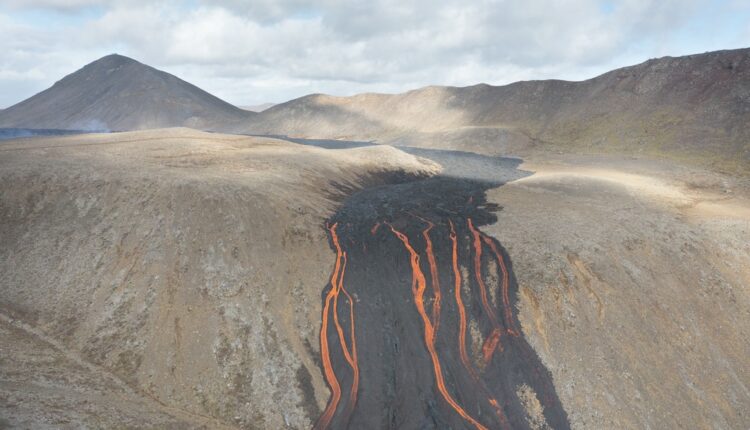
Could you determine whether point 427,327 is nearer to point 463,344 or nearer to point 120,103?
point 463,344

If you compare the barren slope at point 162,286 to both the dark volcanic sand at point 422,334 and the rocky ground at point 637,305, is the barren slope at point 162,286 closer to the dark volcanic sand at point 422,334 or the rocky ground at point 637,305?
the dark volcanic sand at point 422,334

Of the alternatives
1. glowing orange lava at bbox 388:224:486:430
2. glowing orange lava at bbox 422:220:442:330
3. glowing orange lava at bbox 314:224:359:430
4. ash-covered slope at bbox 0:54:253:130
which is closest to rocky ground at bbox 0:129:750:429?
glowing orange lava at bbox 314:224:359:430

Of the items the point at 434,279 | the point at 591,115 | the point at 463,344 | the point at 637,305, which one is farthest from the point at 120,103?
the point at 637,305

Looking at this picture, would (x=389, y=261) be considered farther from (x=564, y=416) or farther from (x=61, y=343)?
(x=61, y=343)

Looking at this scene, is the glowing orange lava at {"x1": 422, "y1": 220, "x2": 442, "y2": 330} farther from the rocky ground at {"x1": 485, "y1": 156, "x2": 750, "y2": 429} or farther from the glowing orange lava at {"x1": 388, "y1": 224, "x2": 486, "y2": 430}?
the rocky ground at {"x1": 485, "y1": 156, "x2": 750, "y2": 429}

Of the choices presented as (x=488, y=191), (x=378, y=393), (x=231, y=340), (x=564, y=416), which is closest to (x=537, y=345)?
(x=564, y=416)

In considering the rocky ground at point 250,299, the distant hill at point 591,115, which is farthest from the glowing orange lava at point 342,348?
the distant hill at point 591,115
